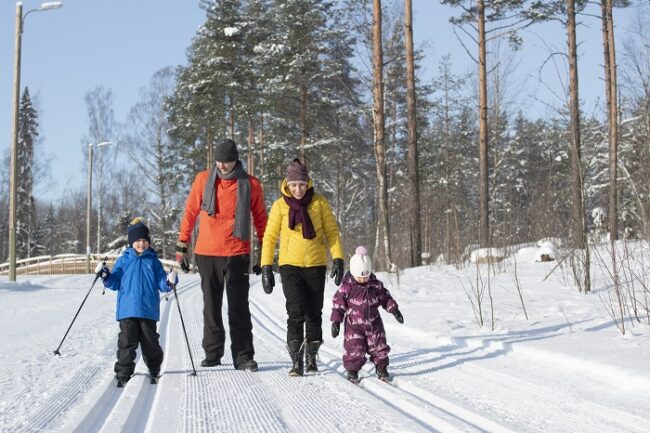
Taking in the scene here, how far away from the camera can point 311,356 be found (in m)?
4.98

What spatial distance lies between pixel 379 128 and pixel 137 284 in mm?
10464

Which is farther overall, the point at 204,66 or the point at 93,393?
the point at 204,66

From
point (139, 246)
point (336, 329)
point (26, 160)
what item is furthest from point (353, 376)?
point (26, 160)

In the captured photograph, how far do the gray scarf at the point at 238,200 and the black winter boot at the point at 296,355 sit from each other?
41.1 inches

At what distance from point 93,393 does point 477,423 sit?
2.50 m

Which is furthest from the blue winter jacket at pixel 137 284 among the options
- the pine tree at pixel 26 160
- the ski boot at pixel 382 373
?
the pine tree at pixel 26 160

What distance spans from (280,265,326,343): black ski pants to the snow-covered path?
379mm

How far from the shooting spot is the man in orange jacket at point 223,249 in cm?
521

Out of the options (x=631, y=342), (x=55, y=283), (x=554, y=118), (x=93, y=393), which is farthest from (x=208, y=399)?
(x=55, y=283)

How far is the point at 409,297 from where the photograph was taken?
1026cm

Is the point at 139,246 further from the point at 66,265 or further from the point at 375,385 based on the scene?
the point at 66,265

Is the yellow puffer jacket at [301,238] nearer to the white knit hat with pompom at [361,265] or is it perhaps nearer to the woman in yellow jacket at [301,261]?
the woman in yellow jacket at [301,261]

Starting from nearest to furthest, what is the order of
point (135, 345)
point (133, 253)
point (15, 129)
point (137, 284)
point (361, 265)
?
1. point (135, 345)
2. point (137, 284)
3. point (133, 253)
4. point (361, 265)
5. point (15, 129)

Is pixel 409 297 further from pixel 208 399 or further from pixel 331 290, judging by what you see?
pixel 208 399
